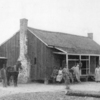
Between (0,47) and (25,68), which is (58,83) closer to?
(25,68)

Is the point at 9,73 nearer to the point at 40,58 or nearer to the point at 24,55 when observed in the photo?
the point at 40,58

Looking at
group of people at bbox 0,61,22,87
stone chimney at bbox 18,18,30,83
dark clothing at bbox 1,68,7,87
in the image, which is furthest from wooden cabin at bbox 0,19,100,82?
dark clothing at bbox 1,68,7,87

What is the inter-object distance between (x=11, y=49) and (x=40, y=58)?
3997mm

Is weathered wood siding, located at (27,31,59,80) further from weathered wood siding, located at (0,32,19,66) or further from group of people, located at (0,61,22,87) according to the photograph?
group of people, located at (0,61,22,87)

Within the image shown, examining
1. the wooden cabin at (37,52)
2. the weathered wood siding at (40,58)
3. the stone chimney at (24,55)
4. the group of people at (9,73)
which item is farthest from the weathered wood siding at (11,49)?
the group of people at (9,73)

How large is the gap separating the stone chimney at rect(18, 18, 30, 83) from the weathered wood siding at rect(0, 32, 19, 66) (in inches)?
33.1

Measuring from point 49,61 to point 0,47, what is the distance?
21.5ft

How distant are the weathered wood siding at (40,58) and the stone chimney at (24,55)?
39 centimetres

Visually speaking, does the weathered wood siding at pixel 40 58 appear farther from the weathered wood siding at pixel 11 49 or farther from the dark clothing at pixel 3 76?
the dark clothing at pixel 3 76

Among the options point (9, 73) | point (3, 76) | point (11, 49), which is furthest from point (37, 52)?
point (3, 76)

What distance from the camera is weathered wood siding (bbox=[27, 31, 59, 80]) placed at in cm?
2125

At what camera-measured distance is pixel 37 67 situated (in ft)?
71.9

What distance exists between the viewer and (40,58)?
71.3 feet

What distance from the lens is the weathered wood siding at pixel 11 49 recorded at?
23.7 metres
